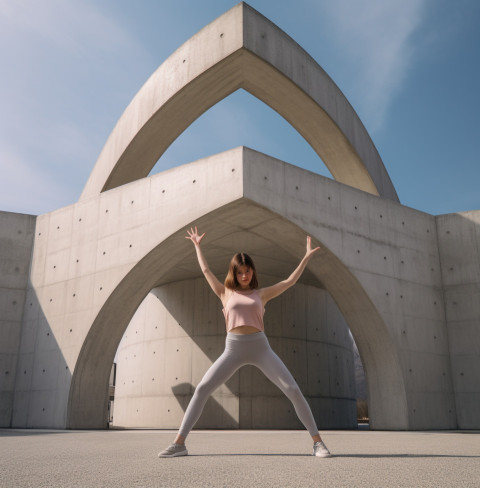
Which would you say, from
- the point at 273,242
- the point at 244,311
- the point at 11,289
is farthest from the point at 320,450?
the point at 11,289

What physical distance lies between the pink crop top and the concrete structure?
6356 mm

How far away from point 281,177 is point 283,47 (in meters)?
6.15

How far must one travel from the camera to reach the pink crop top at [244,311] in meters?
4.45

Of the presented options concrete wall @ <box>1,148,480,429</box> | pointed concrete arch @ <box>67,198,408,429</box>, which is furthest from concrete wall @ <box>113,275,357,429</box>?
pointed concrete arch @ <box>67,198,408,429</box>

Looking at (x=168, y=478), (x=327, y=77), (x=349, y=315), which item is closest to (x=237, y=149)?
(x=349, y=315)

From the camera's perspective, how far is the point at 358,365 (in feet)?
226

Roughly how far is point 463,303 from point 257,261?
5.66 metres

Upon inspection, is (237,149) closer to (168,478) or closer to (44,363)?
(44,363)

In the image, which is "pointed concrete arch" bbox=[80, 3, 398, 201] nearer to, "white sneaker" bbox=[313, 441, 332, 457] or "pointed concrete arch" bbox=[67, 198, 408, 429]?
"pointed concrete arch" bbox=[67, 198, 408, 429]

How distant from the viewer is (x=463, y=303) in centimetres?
1348

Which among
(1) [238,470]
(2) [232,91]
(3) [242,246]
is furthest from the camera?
(2) [232,91]

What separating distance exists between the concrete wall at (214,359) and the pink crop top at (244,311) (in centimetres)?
1148

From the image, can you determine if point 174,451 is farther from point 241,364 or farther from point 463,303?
point 463,303

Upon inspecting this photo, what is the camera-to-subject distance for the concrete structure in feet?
38.0
